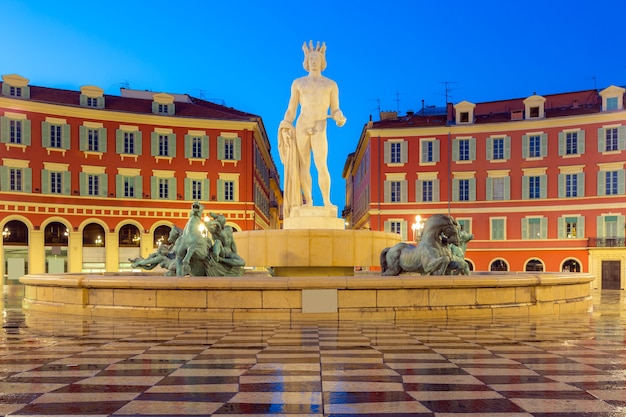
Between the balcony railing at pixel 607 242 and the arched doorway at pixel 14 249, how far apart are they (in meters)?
38.4

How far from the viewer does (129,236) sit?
4278 cm

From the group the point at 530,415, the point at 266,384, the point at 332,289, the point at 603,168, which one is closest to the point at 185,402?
the point at 266,384

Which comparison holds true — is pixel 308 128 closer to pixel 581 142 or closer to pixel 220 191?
pixel 220 191

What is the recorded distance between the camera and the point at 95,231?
138 feet

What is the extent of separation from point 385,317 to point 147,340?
3.77 metres

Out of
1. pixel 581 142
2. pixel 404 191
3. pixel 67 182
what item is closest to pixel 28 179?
pixel 67 182

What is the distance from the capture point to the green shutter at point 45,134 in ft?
133

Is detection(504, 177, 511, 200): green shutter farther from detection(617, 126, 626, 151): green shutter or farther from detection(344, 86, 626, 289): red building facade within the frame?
detection(617, 126, 626, 151): green shutter

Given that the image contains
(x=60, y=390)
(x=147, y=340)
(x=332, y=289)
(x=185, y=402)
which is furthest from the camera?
(x=332, y=289)

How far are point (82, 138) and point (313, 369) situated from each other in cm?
4068

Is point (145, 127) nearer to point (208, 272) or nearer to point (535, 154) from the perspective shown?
point (535, 154)

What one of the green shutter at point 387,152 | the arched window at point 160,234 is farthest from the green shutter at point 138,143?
the green shutter at point 387,152

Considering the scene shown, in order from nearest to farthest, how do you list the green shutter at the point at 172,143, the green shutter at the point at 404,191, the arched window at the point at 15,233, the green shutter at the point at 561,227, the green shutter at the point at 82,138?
the arched window at the point at 15,233 → the green shutter at the point at 82,138 → the green shutter at the point at 561,227 → the green shutter at the point at 172,143 → the green shutter at the point at 404,191

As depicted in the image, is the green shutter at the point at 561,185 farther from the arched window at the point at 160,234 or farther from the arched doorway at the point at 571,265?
the arched window at the point at 160,234
